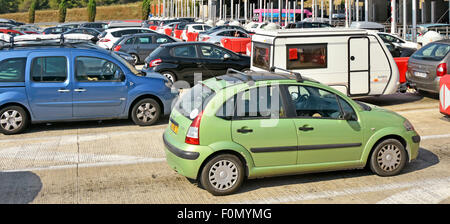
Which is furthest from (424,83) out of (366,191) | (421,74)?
(366,191)

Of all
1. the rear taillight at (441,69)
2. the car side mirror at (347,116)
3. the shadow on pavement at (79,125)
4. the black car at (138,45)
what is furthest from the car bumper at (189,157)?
the black car at (138,45)

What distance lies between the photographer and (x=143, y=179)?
803cm

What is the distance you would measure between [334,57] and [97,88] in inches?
213

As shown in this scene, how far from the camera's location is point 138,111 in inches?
464

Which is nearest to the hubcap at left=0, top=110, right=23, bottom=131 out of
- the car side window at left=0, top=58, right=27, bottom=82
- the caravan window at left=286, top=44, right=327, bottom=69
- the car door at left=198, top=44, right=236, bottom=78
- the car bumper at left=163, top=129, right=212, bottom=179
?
the car side window at left=0, top=58, right=27, bottom=82

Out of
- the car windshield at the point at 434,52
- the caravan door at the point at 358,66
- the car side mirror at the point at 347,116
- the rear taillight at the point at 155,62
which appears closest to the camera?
the car side mirror at the point at 347,116

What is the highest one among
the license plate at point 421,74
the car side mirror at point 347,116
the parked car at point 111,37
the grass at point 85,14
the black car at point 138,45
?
the grass at point 85,14

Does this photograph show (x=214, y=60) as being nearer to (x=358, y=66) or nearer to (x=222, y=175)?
(x=358, y=66)

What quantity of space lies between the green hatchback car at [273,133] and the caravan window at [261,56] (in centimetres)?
508

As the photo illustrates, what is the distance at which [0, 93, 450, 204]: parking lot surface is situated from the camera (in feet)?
23.7

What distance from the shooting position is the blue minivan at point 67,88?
36.1ft

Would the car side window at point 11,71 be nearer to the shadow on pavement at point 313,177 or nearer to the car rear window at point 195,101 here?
the car rear window at point 195,101
